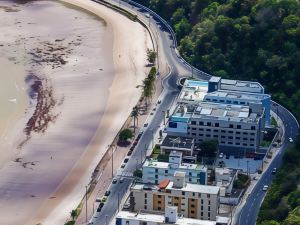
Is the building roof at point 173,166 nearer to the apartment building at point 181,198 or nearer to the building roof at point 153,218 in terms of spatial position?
the apartment building at point 181,198

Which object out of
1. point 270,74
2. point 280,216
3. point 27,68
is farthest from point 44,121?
point 280,216

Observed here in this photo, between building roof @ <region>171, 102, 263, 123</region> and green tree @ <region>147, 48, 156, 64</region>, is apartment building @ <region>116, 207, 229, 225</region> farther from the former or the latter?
green tree @ <region>147, 48, 156, 64</region>

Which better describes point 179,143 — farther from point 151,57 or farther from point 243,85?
point 151,57

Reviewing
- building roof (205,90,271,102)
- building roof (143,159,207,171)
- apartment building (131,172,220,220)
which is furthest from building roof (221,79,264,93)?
apartment building (131,172,220,220)

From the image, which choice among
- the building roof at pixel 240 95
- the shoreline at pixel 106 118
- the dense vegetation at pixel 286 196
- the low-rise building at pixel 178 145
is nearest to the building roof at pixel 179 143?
the low-rise building at pixel 178 145

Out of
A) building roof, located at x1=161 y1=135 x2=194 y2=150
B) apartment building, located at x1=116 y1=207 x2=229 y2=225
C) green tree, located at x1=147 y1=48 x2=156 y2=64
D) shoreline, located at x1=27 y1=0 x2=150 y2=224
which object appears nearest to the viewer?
apartment building, located at x1=116 y1=207 x2=229 y2=225

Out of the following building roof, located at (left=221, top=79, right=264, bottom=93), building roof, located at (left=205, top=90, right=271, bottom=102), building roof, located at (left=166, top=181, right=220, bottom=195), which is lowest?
building roof, located at (left=166, top=181, right=220, bottom=195)

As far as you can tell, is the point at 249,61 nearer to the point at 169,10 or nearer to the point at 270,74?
the point at 270,74
